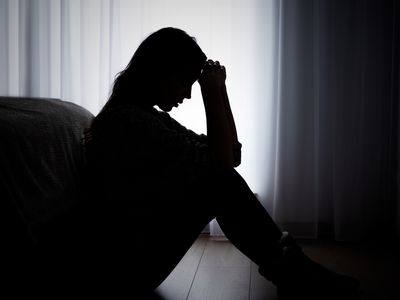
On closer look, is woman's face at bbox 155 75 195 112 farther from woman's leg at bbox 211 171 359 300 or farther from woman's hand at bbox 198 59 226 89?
woman's leg at bbox 211 171 359 300

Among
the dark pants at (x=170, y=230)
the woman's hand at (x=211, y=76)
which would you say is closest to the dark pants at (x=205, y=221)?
the dark pants at (x=170, y=230)

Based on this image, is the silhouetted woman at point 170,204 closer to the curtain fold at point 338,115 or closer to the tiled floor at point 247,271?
the tiled floor at point 247,271

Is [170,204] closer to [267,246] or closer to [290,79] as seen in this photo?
[267,246]

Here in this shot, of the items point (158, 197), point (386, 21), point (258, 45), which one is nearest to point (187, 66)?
point (158, 197)

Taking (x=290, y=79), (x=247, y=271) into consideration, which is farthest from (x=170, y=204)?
(x=290, y=79)

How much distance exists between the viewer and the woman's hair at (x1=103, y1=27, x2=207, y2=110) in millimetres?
1282

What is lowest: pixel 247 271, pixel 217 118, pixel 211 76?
pixel 247 271

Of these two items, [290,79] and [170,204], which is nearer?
[170,204]

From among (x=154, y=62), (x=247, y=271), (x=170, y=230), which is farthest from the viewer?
(x=247, y=271)

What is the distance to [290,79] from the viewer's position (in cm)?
A: 217

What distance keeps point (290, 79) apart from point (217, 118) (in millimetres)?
1066

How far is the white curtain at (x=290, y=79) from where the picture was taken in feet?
7.00

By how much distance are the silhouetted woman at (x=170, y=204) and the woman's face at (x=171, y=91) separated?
0.13 meters

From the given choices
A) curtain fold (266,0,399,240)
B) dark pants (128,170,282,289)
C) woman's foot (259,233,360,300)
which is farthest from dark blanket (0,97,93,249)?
curtain fold (266,0,399,240)
